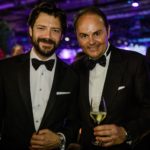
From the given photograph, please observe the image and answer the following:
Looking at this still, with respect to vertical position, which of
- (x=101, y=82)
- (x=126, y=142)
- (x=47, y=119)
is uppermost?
(x=101, y=82)

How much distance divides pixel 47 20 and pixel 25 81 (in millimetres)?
523

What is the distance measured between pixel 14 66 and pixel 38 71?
0.68ft

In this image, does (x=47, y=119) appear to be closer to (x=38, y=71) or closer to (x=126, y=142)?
(x=38, y=71)

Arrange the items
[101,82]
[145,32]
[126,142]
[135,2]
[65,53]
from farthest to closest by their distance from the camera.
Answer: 1. [65,53]
2. [145,32]
3. [135,2]
4. [101,82]
5. [126,142]

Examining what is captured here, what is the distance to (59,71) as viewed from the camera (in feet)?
8.81

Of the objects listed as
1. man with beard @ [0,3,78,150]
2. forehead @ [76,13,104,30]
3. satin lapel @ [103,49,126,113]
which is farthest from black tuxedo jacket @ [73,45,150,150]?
forehead @ [76,13,104,30]

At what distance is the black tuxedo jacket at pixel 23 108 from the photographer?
2.48 m

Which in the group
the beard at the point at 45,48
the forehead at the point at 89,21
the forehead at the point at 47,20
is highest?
the forehead at the point at 47,20

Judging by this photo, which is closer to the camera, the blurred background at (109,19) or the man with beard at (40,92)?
the man with beard at (40,92)

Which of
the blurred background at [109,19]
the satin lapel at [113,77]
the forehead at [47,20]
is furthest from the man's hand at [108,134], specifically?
the blurred background at [109,19]

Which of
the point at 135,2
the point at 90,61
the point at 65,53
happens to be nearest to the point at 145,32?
the point at 65,53

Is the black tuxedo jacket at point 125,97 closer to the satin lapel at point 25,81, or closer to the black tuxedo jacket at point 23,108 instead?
the black tuxedo jacket at point 23,108

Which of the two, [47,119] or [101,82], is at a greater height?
[101,82]

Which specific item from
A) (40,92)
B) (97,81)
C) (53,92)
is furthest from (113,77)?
(40,92)
